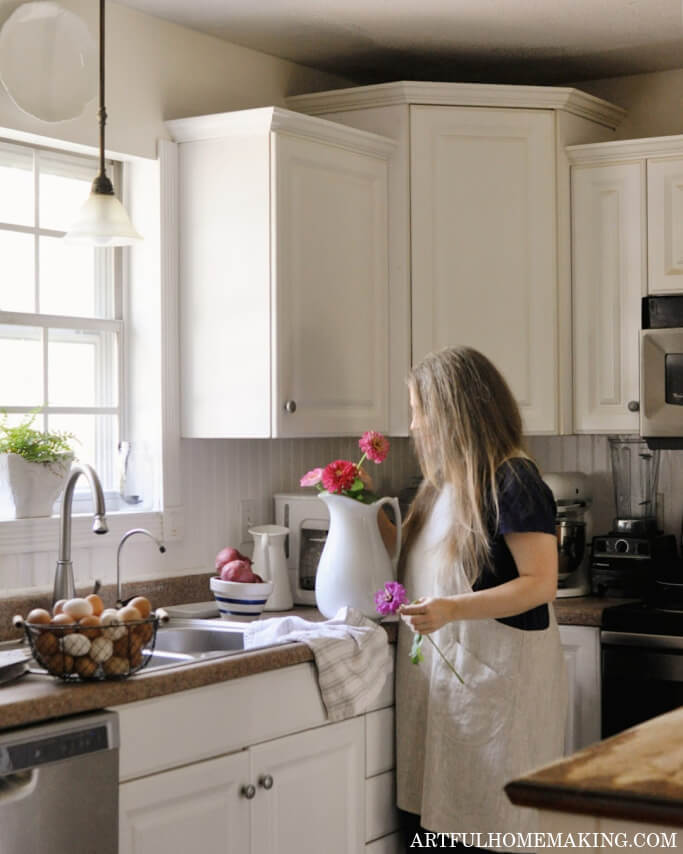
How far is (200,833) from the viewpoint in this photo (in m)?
2.32

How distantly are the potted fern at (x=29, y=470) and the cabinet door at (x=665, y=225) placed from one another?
5.80ft

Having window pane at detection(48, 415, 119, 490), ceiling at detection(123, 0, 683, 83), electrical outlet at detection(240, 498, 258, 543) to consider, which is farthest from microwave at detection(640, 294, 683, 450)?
window pane at detection(48, 415, 119, 490)

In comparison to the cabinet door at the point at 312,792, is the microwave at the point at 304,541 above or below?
above

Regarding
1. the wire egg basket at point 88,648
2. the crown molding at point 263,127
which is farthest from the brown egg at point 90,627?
the crown molding at point 263,127

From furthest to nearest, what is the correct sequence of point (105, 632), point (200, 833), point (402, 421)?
1. point (402, 421)
2. point (200, 833)
3. point (105, 632)

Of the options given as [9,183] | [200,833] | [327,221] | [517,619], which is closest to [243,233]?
[327,221]

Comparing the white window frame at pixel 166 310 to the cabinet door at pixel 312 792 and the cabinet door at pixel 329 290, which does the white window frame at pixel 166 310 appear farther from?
the cabinet door at pixel 312 792

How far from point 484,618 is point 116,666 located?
0.78 metres

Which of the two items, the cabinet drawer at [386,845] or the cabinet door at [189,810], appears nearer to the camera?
the cabinet door at [189,810]

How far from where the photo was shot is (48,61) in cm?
282

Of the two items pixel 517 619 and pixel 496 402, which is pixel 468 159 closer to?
pixel 496 402

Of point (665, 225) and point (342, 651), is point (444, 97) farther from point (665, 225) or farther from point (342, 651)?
point (342, 651)

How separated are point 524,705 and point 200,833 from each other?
0.75 m

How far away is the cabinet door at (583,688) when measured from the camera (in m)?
3.15
